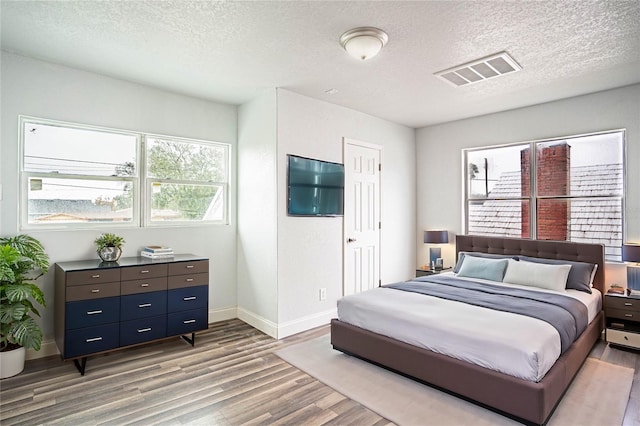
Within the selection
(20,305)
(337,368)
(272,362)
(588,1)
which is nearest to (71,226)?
(20,305)

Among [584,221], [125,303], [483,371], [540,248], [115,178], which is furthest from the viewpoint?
[540,248]

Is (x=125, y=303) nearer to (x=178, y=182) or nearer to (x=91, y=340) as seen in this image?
(x=91, y=340)

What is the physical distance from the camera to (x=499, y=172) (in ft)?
16.3

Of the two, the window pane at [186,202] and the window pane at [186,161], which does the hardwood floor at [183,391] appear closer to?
the window pane at [186,202]

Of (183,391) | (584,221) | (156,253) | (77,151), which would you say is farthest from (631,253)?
(77,151)

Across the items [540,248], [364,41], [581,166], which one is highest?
[364,41]

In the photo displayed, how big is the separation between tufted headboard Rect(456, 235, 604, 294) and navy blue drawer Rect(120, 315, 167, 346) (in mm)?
4019

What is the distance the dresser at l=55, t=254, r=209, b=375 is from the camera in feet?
9.65

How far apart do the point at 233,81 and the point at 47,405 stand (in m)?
3.23

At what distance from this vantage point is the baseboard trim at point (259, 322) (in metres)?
3.87

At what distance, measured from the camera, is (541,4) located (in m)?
2.32

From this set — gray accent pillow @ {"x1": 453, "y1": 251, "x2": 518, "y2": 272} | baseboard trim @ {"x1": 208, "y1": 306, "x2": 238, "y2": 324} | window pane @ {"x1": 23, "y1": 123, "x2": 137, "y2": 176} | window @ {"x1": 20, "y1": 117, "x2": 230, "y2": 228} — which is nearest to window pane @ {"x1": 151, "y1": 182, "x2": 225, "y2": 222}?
window @ {"x1": 20, "y1": 117, "x2": 230, "y2": 228}

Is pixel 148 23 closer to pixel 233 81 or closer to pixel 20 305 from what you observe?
pixel 233 81

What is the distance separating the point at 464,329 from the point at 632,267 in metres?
2.47
